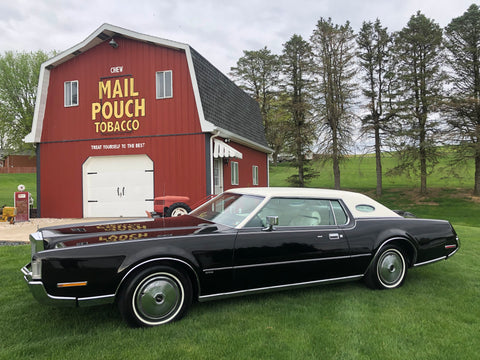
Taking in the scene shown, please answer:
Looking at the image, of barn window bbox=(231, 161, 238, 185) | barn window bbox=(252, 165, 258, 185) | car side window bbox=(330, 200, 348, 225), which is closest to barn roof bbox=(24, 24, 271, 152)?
barn window bbox=(231, 161, 238, 185)

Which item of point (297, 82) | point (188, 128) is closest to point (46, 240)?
point (188, 128)

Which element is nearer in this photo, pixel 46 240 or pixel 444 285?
pixel 46 240

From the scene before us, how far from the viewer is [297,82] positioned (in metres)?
24.8

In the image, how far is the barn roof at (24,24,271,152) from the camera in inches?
423

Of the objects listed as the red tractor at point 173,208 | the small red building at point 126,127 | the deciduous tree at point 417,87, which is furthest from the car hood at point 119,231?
the deciduous tree at point 417,87

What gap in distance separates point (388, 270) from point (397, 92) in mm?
20926

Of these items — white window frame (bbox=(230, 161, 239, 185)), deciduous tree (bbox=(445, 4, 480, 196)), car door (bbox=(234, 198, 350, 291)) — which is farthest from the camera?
deciduous tree (bbox=(445, 4, 480, 196))

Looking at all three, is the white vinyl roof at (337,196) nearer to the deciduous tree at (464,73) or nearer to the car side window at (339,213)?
A: the car side window at (339,213)

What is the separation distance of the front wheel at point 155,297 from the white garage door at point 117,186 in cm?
880

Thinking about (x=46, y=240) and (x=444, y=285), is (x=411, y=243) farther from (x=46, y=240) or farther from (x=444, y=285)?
(x=46, y=240)

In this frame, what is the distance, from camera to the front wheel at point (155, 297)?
2.88 meters

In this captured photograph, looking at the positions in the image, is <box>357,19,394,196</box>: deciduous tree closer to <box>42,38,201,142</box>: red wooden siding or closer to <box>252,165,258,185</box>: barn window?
<box>252,165,258,185</box>: barn window

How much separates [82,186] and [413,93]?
69.2ft

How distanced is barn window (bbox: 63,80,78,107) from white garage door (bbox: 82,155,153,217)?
7.43 feet
